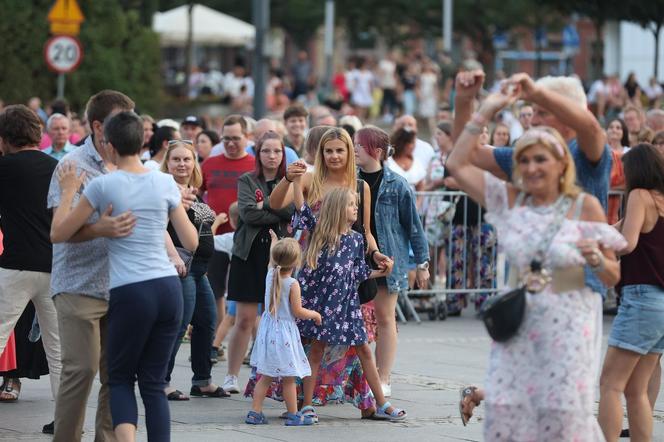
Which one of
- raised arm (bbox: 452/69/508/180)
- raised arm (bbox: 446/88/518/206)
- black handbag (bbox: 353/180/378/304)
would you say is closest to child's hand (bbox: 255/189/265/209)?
black handbag (bbox: 353/180/378/304)

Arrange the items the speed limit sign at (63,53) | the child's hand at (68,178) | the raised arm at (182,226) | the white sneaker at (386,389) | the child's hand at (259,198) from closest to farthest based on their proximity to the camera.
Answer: the raised arm at (182,226), the child's hand at (68,178), the white sneaker at (386,389), the child's hand at (259,198), the speed limit sign at (63,53)

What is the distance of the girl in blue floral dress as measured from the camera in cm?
911

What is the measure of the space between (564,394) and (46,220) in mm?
3726

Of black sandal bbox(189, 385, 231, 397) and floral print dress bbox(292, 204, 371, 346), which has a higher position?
floral print dress bbox(292, 204, 371, 346)

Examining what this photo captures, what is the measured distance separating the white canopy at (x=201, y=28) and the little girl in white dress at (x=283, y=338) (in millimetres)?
34768

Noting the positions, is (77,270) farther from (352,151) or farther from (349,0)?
(349,0)

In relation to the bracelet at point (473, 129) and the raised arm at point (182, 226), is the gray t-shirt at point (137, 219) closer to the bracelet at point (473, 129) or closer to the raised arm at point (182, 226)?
the raised arm at point (182, 226)

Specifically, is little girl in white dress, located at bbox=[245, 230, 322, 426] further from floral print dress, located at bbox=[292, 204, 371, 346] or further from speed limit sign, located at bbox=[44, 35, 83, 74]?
speed limit sign, located at bbox=[44, 35, 83, 74]

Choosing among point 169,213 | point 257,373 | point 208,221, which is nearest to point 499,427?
point 169,213

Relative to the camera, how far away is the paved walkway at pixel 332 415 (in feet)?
28.2

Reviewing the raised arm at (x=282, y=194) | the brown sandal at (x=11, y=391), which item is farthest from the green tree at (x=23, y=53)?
the raised arm at (x=282, y=194)

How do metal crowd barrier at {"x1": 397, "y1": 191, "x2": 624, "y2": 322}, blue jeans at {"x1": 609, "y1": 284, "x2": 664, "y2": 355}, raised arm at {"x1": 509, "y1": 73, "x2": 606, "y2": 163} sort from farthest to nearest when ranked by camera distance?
metal crowd barrier at {"x1": 397, "y1": 191, "x2": 624, "y2": 322}, blue jeans at {"x1": 609, "y1": 284, "x2": 664, "y2": 355}, raised arm at {"x1": 509, "y1": 73, "x2": 606, "y2": 163}

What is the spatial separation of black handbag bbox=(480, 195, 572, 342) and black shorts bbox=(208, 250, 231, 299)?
20.5 ft

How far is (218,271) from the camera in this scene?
1209 centimetres
